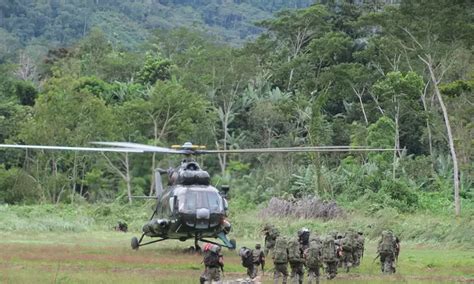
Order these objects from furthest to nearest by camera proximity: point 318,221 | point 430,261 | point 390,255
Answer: point 318,221
point 430,261
point 390,255

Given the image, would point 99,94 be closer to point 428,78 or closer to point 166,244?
point 428,78

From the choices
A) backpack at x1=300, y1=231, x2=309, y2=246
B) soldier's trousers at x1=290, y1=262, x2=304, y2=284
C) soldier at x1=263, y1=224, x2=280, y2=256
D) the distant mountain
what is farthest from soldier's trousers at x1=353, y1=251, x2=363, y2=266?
the distant mountain

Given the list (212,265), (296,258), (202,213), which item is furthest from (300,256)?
(202,213)

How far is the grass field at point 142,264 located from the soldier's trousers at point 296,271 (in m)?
0.98

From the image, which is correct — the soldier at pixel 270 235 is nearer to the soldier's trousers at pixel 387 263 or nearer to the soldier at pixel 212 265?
the soldier's trousers at pixel 387 263

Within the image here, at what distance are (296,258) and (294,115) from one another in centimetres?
3335

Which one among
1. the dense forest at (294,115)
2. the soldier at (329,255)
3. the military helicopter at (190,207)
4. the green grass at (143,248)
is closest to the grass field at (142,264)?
the green grass at (143,248)

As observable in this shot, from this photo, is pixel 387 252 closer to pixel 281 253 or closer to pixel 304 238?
pixel 304 238

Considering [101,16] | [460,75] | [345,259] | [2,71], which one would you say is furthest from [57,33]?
[345,259]

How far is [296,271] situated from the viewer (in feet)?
50.2

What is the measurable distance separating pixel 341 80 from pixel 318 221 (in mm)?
17509

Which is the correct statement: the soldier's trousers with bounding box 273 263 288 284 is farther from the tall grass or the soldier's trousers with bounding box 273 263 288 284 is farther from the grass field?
the tall grass

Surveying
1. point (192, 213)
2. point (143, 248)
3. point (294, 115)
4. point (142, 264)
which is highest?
point (294, 115)

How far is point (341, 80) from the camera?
47562 mm
